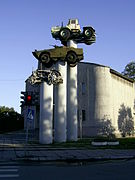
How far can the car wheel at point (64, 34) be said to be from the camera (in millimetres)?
31922

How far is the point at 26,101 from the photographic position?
18.8 metres

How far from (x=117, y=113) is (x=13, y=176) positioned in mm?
35519

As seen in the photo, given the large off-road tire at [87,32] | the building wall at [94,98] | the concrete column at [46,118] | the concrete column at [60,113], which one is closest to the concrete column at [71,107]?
the concrete column at [60,113]

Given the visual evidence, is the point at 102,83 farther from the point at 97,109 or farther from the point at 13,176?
the point at 13,176

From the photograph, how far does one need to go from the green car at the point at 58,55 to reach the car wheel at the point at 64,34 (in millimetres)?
2006

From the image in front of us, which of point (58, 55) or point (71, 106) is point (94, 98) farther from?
point (58, 55)

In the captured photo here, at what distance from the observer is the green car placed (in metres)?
29.4

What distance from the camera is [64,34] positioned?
105 ft

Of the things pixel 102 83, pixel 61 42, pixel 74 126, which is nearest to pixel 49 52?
pixel 61 42

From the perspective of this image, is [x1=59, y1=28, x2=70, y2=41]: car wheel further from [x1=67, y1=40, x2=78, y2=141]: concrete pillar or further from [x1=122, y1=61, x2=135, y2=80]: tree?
[x1=122, y1=61, x2=135, y2=80]: tree

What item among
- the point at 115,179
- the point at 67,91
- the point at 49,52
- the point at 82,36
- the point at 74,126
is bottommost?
the point at 115,179

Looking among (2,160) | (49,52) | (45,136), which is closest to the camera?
(2,160)

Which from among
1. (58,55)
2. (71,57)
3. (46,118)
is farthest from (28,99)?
(71,57)

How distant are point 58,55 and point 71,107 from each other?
523cm
